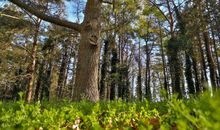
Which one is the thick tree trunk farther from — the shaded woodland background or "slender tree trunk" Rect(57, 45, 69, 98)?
"slender tree trunk" Rect(57, 45, 69, 98)

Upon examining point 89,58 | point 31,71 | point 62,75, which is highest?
point 62,75

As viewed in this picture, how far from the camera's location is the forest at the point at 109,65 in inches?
86.6

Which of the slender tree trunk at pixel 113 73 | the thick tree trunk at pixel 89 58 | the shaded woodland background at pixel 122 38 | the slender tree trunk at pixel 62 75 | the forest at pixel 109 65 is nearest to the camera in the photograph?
the forest at pixel 109 65

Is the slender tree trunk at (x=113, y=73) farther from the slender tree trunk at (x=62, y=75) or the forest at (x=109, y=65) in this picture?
the slender tree trunk at (x=62, y=75)

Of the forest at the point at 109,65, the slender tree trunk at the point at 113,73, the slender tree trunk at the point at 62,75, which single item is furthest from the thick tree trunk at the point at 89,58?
the slender tree trunk at the point at 62,75

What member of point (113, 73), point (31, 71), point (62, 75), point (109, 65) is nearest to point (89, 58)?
point (31, 71)

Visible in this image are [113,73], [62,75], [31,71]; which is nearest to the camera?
[31,71]

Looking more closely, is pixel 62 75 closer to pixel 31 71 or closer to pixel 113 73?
pixel 113 73

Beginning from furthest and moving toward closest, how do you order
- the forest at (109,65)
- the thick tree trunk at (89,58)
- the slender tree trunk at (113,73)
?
1. the slender tree trunk at (113,73)
2. the thick tree trunk at (89,58)
3. the forest at (109,65)

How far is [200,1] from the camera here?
87.1ft

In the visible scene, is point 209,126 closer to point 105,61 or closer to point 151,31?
point 105,61

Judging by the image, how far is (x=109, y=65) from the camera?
123ft

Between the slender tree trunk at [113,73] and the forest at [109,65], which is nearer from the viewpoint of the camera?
the forest at [109,65]

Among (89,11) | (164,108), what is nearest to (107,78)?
(89,11)
